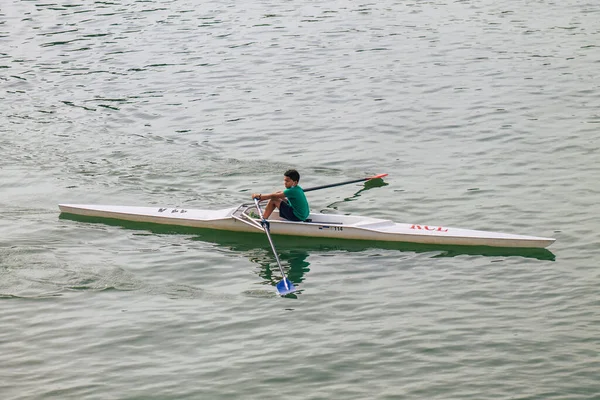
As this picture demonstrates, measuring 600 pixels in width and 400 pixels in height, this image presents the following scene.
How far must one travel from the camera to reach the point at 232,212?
60.5ft

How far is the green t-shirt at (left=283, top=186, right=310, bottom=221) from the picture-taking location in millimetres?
17922

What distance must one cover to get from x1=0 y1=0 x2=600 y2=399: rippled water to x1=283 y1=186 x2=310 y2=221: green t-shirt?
51 cm

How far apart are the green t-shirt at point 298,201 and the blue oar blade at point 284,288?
231 centimetres

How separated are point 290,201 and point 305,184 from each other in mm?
2848

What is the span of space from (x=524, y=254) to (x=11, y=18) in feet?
88.1

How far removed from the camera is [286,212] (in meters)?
18.2

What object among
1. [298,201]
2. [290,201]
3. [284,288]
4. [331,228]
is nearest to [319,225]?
[331,228]

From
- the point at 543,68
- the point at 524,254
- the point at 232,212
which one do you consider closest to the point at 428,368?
the point at 524,254

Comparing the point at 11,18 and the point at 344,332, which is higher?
the point at 11,18

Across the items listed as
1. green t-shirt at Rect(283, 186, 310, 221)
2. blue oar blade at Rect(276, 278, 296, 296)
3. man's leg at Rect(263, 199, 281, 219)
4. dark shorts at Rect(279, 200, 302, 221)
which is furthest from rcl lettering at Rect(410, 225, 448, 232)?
blue oar blade at Rect(276, 278, 296, 296)

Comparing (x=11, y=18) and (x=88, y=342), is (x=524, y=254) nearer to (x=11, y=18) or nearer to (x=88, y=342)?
(x=88, y=342)

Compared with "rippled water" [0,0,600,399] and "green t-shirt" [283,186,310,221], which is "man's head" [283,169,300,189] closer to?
"green t-shirt" [283,186,310,221]

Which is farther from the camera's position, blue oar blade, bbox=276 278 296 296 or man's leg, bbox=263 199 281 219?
man's leg, bbox=263 199 281 219

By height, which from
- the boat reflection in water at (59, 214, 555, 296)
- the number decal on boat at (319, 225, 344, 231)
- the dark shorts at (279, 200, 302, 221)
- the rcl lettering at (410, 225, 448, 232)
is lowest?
the boat reflection in water at (59, 214, 555, 296)
